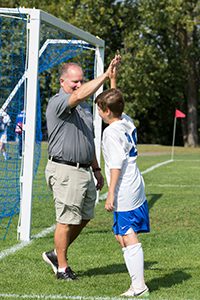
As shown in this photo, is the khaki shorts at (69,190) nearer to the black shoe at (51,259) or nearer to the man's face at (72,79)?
the black shoe at (51,259)

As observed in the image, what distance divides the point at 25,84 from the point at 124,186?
353 centimetres

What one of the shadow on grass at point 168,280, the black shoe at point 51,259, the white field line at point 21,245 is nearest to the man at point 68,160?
the black shoe at point 51,259

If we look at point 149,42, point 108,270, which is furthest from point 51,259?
point 149,42

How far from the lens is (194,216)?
1136cm

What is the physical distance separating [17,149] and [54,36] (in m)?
2.49

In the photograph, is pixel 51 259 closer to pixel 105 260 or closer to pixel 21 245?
pixel 105 260

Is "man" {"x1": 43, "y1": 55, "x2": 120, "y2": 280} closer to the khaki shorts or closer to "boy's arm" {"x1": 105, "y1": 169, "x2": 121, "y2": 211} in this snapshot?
the khaki shorts

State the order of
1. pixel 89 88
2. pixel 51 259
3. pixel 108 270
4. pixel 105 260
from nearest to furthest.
Answer: pixel 89 88, pixel 51 259, pixel 108 270, pixel 105 260

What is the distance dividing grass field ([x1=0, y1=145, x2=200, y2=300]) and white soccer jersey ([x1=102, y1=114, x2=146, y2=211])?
79 centimetres

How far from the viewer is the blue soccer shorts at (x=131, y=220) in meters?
6.17

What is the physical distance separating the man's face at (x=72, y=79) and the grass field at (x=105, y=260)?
1.75 m

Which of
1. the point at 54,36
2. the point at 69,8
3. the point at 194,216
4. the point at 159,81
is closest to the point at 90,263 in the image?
the point at 194,216

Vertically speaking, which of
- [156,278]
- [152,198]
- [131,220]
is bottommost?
[152,198]

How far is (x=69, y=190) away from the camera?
22.2ft
